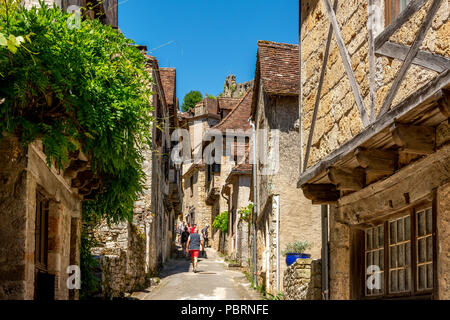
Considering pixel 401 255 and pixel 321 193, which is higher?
pixel 321 193

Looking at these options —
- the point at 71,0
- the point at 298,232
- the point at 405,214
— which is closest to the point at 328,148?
the point at 405,214

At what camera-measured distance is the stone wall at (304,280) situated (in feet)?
32.4

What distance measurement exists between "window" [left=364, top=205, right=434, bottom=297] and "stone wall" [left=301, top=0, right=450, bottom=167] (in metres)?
1.06

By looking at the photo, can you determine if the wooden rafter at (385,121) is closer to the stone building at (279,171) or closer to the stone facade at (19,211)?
the stone facade at (19,211)

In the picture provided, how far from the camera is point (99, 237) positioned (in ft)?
49.2

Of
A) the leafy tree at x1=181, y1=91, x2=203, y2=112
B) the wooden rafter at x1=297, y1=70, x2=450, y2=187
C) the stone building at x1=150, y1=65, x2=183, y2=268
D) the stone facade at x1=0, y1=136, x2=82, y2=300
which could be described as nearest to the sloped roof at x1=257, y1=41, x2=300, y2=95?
the stone building at x1=150, y1=65, x2=183, y2=268

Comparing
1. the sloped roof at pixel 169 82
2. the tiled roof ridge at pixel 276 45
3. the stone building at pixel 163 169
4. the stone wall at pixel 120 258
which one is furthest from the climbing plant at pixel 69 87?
the sloped roof at pixel 169 82

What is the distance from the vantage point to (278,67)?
55.8ft

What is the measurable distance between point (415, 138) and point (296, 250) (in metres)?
9.98

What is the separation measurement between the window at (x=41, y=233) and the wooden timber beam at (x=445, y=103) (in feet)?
15.9

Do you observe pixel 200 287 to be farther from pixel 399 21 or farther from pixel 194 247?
pixel 399 21

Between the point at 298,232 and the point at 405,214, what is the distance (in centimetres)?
906

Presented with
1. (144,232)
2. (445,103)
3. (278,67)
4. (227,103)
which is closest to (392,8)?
(445,103)

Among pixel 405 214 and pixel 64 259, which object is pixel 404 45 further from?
pixel 64 259
